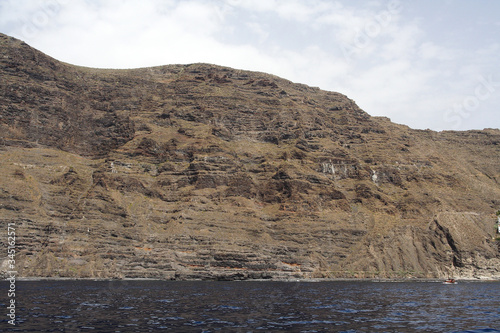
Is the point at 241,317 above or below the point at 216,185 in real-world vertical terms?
below

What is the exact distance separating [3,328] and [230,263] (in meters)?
81.7

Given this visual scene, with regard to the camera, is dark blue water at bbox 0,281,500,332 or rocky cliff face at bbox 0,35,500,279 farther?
rocky cliff face at bbox 0,35,500,279

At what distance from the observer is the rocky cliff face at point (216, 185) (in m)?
106

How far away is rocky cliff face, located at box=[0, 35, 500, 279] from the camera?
106250 mm

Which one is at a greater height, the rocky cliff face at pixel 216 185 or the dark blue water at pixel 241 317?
the rocky cliff face at pixel 216 185

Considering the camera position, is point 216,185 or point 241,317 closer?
point 241,317

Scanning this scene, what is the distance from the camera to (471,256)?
12238 centimetres

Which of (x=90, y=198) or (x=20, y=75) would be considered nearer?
(x=90, y=198)

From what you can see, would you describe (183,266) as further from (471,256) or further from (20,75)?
(20,75)

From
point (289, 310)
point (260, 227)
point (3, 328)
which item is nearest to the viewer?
point (3, 328)

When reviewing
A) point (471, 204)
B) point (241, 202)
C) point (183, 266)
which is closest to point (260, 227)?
point (241, 202)

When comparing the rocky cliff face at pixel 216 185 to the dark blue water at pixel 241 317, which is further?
the rocky cliff face at pixel 216 185

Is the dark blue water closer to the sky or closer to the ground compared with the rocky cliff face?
closer to the ground

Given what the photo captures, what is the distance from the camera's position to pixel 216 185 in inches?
5335
